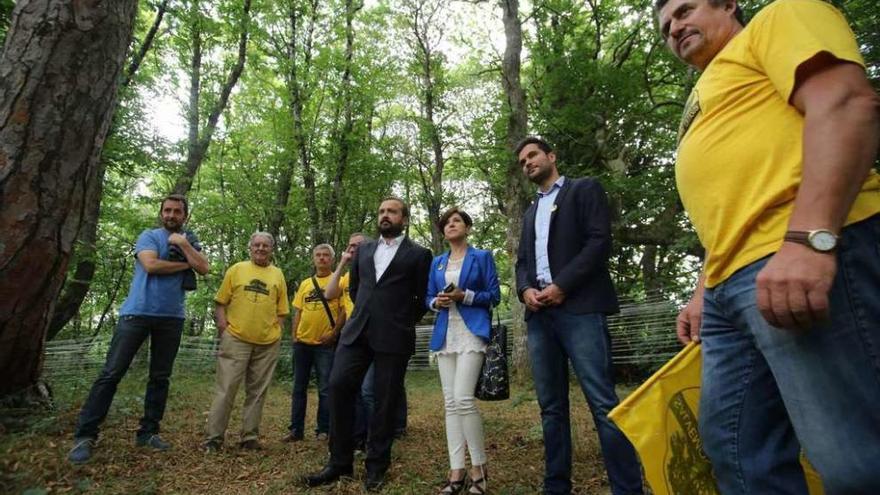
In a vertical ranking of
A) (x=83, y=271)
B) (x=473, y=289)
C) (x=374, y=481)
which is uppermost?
(x=83, y=271)

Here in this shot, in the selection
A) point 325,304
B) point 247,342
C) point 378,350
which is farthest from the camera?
point 325,304

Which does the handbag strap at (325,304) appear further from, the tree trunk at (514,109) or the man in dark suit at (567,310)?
the tree trunk at (514,109)

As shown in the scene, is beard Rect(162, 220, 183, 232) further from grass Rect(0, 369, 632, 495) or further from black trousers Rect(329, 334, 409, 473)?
black trousers Rect(329, 334, 409, 473)

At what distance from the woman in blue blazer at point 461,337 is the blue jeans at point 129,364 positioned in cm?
268

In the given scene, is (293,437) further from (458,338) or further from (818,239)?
(818,239)

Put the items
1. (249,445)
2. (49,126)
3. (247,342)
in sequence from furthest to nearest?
(247,342), (249,445), (49,126)

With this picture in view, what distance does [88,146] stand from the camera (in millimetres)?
3613

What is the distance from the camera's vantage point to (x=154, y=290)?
4.76 m

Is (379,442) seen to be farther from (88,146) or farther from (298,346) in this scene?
(88,146)

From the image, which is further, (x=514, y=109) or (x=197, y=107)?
(x=197, y=107)

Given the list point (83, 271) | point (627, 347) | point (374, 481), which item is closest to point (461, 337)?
point (374, 481)

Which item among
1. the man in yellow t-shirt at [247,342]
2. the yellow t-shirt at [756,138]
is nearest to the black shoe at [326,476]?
the man in yellow t-shirt at [247,342]

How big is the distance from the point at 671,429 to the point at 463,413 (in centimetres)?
209

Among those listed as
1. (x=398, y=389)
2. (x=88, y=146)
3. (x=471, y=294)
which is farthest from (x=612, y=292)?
(x=88, y=146)
